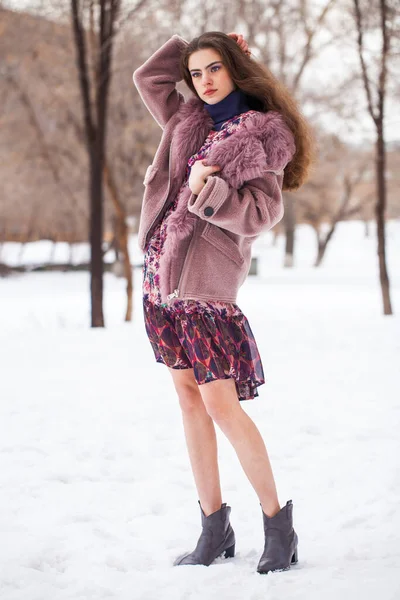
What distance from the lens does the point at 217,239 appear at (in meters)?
2.28

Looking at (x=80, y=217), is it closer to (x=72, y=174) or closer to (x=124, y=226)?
(x=72, y=174)

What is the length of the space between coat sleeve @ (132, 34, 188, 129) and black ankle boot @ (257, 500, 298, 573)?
1.49m

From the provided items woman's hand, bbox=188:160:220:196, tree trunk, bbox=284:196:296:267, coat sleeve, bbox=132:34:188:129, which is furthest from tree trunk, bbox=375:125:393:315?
tree trunk, bbox=284:196:296:267

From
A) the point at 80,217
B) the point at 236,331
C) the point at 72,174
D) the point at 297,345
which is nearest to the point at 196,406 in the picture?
the point at 236,331

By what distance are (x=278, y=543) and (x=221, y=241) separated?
1.03 meters

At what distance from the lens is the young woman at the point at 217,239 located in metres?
2.22

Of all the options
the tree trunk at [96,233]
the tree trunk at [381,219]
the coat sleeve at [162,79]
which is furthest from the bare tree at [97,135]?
the coat sleeve at [162,79]

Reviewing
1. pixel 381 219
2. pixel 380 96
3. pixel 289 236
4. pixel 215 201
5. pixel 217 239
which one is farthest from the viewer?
pixel 289 236

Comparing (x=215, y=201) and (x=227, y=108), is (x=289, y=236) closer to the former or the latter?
(x=227, y=108)

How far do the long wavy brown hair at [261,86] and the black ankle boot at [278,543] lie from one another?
123cm

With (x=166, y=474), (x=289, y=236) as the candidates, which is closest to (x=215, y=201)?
(x=166, y=474)

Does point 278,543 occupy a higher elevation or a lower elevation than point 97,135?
lower

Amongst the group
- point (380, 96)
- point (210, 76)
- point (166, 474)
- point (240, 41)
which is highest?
point (380, 96)

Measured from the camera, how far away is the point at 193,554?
8.03 ft
